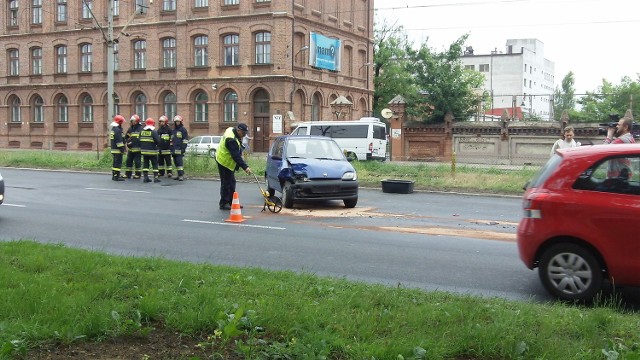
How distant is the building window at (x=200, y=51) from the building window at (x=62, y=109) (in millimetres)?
12217

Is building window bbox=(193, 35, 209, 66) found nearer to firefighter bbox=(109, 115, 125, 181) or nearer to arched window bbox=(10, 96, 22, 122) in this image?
arched window bbox=(10, 96, 22, 122)

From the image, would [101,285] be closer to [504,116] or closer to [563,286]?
[563,286]

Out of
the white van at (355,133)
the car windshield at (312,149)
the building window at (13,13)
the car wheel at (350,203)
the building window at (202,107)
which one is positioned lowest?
the car wheel at (350,203)

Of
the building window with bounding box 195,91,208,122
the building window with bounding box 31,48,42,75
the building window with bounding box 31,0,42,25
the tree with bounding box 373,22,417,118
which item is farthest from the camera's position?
the tree with bounding box 373,22,417,118

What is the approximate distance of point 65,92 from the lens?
166ft

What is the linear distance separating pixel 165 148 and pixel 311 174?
845cm

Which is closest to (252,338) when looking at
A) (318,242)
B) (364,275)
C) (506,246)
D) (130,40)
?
(364,275)

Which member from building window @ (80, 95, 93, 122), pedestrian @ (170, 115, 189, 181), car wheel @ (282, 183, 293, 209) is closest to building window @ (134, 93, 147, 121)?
building window @ (80, 95, 93, 122)

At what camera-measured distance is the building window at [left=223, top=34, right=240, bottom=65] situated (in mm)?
Result: 44281

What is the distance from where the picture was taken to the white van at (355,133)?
3272cm

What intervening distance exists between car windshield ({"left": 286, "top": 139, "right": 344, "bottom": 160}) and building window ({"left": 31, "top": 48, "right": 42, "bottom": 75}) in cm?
4276

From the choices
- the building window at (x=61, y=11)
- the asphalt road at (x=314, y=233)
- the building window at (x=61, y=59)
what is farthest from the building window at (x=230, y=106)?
the asphalt road at (x=314, y=233)

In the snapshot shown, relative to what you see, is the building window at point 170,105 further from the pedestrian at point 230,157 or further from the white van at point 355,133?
the pedestrian at point 230,157

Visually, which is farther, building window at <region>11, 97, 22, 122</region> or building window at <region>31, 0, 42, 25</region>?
building window at <region>11, 97, 22, 122</region>
